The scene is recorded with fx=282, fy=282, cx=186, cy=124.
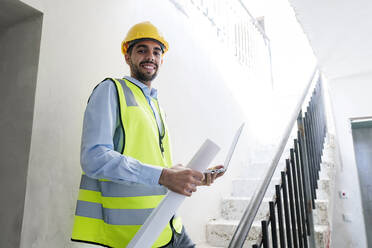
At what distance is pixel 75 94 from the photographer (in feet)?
4.51

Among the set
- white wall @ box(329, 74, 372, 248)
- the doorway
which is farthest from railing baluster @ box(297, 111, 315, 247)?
the doorway

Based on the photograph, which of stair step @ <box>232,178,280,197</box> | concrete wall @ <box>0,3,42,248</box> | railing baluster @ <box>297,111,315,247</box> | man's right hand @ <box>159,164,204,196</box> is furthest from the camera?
stair step @ <box>232,178,280,197</box>

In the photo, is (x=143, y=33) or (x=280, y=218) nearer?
(x=143, y=33)

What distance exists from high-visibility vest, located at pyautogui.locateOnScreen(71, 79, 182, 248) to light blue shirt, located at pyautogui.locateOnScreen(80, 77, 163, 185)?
0.18 feet

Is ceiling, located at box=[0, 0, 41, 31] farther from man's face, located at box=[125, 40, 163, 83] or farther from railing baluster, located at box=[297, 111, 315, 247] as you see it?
railing baluster, located at box=[297, 111, 315, 247]

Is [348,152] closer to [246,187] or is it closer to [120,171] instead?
[246,187]

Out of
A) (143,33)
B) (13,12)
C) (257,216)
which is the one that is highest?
(13,12)

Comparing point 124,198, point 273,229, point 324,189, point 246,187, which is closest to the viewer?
point 124,198

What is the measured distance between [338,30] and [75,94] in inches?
90.4

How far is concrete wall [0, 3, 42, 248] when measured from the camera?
3.72 feet

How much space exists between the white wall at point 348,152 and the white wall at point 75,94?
7.00ft

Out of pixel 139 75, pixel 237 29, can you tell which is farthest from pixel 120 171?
pixel 237 29

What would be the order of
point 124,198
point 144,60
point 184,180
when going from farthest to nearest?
point 144,60
point 124,198
point 184,180

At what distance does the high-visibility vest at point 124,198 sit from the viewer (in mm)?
893
